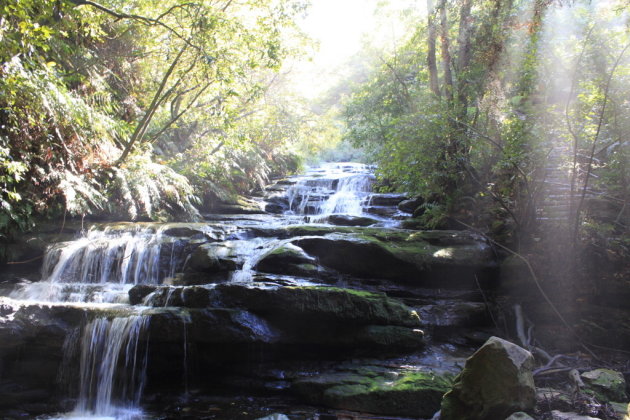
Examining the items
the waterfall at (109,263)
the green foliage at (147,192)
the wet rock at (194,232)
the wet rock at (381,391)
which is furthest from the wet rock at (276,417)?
the green foliage at (147,192)

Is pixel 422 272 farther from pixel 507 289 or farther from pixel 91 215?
pixel 91 215

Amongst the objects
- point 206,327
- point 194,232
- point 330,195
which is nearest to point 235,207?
point 330,195

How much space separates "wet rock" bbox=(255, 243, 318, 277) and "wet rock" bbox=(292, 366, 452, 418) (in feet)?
7.61

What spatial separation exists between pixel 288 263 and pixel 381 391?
3.22 meters

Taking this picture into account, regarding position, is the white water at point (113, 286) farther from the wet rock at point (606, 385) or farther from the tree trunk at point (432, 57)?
the wet rock at point (606, 385)

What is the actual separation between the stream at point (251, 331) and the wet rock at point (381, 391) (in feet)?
0.06

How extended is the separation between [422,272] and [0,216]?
816 centimetres

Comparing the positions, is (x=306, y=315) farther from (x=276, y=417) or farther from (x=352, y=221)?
(x=352, y=221)

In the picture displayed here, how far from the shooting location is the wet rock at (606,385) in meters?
4.61

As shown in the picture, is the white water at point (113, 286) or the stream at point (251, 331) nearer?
the stream at point (251, 331)

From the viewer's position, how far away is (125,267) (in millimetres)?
8102

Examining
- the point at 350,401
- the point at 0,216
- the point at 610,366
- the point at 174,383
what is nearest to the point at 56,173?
the point at 0,216

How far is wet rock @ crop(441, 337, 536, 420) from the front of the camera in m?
3.75

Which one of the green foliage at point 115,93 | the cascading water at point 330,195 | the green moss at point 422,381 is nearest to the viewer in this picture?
the green moss at point 422,381
